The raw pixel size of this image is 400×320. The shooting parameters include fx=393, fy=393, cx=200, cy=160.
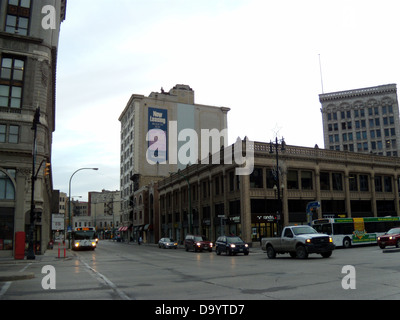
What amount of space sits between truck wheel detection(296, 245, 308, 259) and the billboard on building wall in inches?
2825

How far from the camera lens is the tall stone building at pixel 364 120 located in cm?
10525

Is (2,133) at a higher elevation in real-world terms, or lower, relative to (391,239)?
higher

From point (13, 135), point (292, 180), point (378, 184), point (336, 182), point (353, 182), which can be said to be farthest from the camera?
point (378, 184)

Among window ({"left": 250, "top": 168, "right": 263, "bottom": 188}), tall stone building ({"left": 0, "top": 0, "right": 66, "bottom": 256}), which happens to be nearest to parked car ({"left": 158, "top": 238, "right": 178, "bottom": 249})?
window ({"left": 250, "top": 168, "right": 263, "bottom": 188})

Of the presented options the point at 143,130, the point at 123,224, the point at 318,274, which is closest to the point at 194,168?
the point at 143,130

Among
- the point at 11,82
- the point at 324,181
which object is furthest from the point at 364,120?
the point at 11,82

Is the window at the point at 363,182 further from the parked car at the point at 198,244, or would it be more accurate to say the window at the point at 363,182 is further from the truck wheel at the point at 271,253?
the truck wheel at the point at 271,253

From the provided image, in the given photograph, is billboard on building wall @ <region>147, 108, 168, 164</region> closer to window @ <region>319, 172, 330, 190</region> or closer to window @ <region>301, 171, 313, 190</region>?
window @ <region>319, 172, 330, 190</region>

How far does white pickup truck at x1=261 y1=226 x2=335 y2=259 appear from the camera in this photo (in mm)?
21906

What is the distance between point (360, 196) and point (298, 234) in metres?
34.6

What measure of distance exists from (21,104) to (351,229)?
32.8 m

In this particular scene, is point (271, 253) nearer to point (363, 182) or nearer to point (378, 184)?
point (363, 182)

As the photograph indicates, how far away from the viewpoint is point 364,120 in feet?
359
